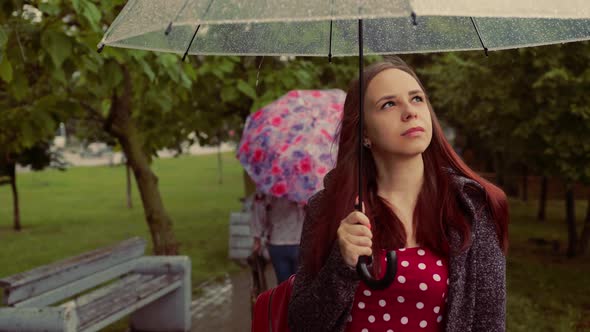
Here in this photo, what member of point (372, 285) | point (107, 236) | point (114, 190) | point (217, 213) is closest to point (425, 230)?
point (372, 285)

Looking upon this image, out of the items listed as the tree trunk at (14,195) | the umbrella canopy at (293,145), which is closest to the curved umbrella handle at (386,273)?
the umbrella canopy at (293,145)

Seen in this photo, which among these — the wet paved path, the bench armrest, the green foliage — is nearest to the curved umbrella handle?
the bench armrest

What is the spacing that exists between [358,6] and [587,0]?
74 centimetres

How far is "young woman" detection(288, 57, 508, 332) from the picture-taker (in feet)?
7.15

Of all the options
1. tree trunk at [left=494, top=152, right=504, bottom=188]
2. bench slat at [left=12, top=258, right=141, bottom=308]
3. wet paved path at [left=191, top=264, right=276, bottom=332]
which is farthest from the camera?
tree trunk at [left=494, top=152, right=504, bottom=188]

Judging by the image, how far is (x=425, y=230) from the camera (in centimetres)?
230

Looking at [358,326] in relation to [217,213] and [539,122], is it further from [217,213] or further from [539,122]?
[217,213]

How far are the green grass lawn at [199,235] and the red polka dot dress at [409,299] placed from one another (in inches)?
228

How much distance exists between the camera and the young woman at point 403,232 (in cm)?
218

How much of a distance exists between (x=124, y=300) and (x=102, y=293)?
20cm

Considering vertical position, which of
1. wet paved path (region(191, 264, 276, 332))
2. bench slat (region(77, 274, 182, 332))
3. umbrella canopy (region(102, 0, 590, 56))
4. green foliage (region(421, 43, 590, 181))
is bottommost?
wet paved path (region(191, 264, 276, 332))

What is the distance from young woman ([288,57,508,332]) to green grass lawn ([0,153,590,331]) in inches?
226

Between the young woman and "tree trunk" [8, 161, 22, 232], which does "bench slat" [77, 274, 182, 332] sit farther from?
"tree trunk" [8, 161, 22, 232]

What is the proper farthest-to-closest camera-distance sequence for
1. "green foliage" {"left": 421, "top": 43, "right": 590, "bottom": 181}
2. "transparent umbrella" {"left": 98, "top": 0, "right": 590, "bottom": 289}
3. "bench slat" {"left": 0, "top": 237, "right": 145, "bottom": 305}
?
"green foliage" {"left": 421, "top": 43, "right": 590, "bottom": 181} < "bench slat" {"left": 0, "top": 237, "right": 145, "bottom": 305} < "transparent umbrella" {"left": 98, "top": 0, "right": 590, "bottom": 289}
